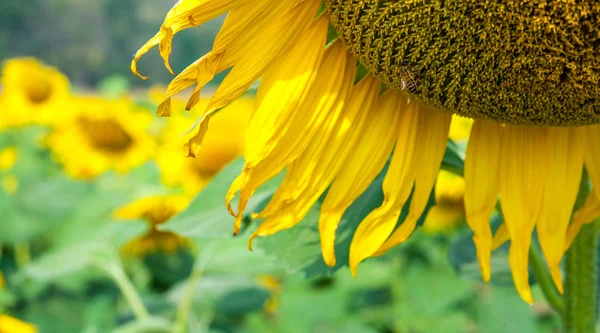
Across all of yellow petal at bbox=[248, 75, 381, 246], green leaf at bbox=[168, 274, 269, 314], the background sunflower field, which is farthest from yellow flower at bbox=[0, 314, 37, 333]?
yellow petal at bbox=[248, 75, 381, 246]

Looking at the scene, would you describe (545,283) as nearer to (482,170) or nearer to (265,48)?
(482,170)

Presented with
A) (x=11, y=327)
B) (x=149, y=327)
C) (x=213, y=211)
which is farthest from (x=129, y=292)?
(x=213, y=211)

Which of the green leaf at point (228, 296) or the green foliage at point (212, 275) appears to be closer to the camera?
the green foliage at point (212, 275)

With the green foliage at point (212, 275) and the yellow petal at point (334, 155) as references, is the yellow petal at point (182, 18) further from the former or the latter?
the green foliage at point (212, 275)

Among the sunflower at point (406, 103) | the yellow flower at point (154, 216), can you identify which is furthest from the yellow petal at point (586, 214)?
the yellow flower at point (154, 216)

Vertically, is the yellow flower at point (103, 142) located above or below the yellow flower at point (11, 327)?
above

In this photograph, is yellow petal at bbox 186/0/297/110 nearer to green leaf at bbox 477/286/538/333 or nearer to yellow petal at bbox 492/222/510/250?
yellow petal at bbox 492/222/510/250

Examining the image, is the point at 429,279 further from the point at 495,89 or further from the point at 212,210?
the point at 495,89
